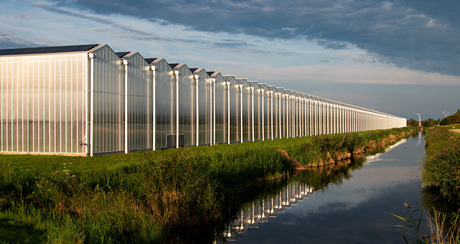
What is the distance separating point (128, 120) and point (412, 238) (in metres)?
17.8

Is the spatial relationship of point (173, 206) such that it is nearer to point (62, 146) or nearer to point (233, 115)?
point (62, 146)

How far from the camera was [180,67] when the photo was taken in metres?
30.8

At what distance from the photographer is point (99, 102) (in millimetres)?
23016

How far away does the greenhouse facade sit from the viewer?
2256 centimetres

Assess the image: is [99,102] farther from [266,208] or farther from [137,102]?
[266,208]

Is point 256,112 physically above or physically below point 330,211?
above

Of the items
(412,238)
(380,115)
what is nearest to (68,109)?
(412,238)

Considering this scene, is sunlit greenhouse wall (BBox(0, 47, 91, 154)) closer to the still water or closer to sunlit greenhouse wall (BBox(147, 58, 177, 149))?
sunlit greenhouse wall (BBox(147, 58, 177, 149))

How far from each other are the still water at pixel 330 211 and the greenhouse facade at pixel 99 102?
10.4m

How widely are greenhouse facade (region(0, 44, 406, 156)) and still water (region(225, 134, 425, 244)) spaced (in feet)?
34.0

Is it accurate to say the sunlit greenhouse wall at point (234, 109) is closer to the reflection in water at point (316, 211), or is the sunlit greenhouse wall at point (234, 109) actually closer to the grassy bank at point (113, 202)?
the reflection in water at point (316, 211)

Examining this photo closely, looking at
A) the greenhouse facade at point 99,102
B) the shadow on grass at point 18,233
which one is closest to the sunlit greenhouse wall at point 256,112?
the greenhouse facade at point 99,102

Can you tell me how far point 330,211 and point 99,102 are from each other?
13.9 meters

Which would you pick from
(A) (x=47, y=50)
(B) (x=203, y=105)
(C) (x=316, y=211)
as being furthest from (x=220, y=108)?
(C) (x=316, y=211)
